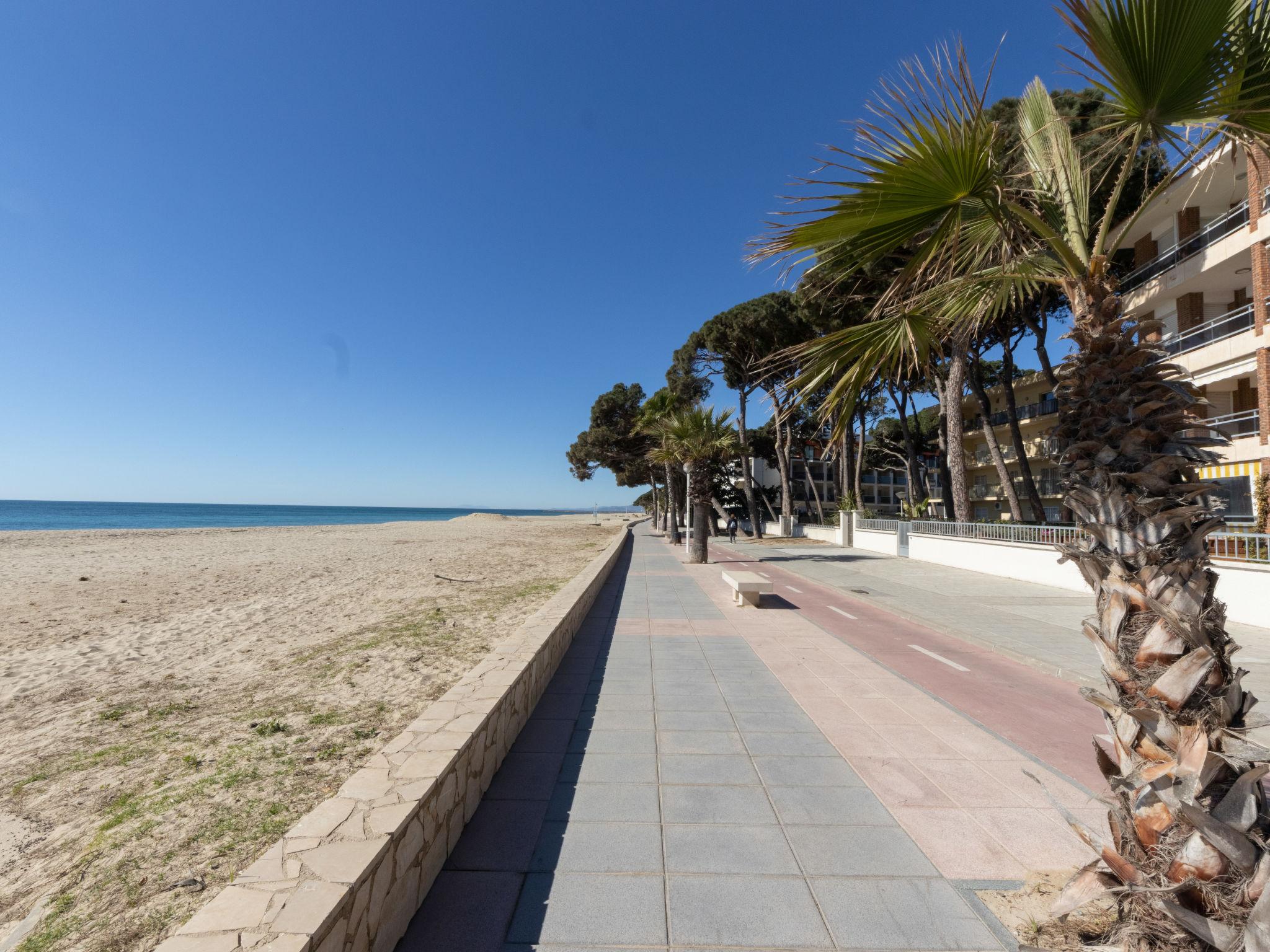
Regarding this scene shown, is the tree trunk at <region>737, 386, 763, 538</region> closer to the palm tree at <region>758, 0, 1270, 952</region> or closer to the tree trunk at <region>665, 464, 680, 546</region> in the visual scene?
the tree trunk at <region>665, 464, 680, 546</region>

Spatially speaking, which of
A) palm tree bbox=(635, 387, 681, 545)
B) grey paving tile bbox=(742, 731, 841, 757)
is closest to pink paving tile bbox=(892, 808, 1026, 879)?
grey paving tile bbox=(742, 731, 841, 757)

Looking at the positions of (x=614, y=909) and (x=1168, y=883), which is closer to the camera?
(x=1168, y=883)

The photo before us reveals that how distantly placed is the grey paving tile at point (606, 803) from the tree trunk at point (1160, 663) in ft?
6.98

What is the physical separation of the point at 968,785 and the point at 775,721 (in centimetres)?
145

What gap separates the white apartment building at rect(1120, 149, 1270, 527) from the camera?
13.7m

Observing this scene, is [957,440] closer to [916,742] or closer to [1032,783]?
[916,742]

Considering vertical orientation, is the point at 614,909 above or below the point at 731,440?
below

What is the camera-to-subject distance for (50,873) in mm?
2781

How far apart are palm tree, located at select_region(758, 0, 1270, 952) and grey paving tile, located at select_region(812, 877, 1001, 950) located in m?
0.58

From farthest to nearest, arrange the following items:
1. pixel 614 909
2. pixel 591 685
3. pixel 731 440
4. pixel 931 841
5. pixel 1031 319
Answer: pixel 1031 319 < pixel 731 440 < pixel 591 685 < pixel 931 841 < pixel 614 909

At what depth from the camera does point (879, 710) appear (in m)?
5.03

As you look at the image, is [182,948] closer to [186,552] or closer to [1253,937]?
[1253,937]

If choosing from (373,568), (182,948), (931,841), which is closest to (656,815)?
(931,841)

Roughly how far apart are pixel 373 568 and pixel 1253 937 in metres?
18.0
